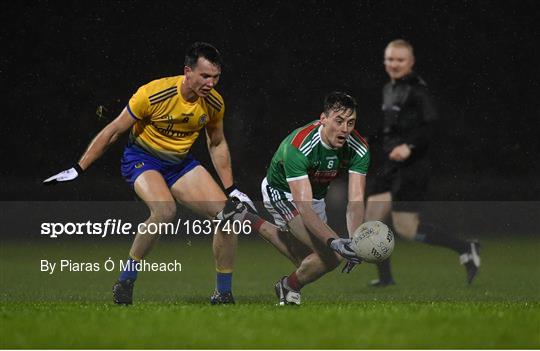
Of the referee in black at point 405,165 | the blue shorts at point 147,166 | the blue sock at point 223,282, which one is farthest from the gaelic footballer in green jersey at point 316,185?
the referee in black at point 405,165

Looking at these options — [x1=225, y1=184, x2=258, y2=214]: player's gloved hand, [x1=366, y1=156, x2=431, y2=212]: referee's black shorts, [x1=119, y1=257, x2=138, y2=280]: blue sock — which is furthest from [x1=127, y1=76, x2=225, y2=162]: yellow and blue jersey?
[x1=366, y1=156, x2=431, y2=212]: referee's black shorts

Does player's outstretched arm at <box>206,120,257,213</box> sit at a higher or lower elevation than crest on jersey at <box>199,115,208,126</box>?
lower

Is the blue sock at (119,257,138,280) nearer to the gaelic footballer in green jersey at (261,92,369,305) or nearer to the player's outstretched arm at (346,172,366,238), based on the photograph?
the gaelic footballer in green jersey at (261,92,369,305)

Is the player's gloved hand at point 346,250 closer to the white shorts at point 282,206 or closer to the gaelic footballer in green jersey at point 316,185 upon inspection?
the gaelic footballer in green jersey at point 316,185

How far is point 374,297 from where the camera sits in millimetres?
9250

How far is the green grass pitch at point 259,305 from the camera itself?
6.25m

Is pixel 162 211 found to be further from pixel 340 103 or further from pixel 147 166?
pixel 340 103

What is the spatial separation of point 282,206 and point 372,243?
3.84 feet

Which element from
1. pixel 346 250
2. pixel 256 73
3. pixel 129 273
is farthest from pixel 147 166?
pixel 256 73

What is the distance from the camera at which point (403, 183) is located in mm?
10258

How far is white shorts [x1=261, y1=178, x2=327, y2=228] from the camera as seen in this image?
843 cm

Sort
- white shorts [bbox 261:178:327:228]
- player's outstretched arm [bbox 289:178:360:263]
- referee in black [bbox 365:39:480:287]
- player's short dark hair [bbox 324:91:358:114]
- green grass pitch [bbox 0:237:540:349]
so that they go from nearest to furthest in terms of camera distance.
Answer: green grass pitch [bbox 0:237:540:349] → player's short dark hair [bbox 324:91:358:114] → player's outstretched arm [bbox 289:178:360:263] → white shorts [bbox 261:178:327:228] → referee in black [bbox 365:39:480:287]

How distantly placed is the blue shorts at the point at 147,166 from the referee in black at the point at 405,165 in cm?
221

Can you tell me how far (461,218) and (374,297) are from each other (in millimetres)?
5909
